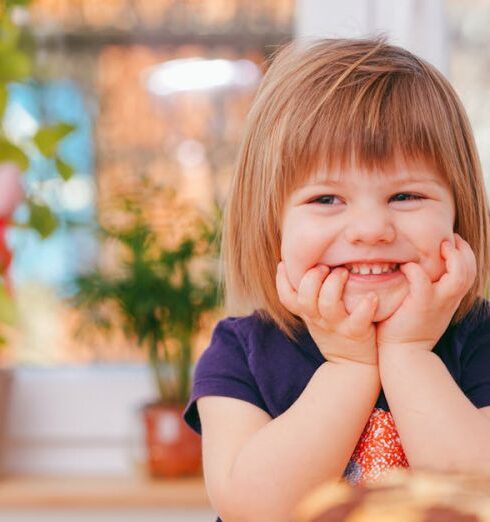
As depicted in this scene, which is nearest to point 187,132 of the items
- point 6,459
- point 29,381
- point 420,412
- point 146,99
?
point 146,99

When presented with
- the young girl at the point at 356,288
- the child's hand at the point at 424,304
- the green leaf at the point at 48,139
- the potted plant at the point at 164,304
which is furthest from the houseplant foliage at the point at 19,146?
the child's hand at the point at 424,304

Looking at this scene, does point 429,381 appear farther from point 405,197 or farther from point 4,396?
point 4,396

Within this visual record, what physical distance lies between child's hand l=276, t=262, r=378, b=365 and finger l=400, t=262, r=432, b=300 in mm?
33

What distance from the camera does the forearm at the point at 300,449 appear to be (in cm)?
75

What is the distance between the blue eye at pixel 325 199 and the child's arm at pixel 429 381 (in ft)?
0.27

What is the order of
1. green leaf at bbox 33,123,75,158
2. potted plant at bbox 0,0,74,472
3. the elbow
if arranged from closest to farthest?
1. the elbow
2. potted plant at bbox 0,0,74,472
3. green leaf at bbox 33,123,75,158

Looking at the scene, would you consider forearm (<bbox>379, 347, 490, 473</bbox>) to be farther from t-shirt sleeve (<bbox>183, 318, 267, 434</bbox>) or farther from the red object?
the red object

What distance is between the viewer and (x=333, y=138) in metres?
0.81

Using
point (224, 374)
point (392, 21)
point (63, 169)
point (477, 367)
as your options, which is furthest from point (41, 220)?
point (477, 367)

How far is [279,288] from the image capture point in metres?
0.84

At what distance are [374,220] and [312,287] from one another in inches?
3.1

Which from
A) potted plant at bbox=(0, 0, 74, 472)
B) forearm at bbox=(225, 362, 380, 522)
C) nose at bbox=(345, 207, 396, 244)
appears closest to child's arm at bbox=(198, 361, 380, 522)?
forearm at bbox=(225, 362, 380, 522)

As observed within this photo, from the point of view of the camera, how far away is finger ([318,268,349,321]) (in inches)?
30.9

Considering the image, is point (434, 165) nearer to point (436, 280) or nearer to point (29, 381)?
point (436, 280)
